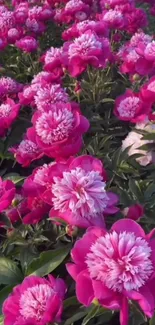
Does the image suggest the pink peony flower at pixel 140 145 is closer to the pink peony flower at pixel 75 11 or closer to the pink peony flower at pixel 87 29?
the pink peony flower at pixel 87 29

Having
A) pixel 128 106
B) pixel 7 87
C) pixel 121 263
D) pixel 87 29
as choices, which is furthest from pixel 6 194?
pixel 87 29

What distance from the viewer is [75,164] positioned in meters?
1.26

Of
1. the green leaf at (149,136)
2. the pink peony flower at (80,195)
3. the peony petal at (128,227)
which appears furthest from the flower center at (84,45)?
the peony petal at (128,227)

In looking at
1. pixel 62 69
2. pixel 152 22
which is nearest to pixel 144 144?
pixel 62 69

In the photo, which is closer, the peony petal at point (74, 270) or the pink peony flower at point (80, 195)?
the peony petal at point (74, 270)

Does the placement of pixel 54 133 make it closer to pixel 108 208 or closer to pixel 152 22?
pixel 108 208

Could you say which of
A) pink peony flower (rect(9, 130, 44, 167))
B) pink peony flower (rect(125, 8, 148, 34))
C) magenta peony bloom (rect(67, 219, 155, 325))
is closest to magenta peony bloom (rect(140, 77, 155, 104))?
pink peony flower (rect(9, 130, 44, 167))

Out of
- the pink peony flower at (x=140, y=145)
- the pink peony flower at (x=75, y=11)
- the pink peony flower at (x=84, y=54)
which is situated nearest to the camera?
the pink peony flower at (x=140, y=145)

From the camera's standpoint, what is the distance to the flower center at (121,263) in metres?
1.02

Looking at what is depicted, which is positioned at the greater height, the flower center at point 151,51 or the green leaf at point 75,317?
the flower center at point 151,51

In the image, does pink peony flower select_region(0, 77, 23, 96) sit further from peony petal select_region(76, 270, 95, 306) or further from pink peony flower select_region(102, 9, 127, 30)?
peony petal select_region(76, 270, 95, 306)

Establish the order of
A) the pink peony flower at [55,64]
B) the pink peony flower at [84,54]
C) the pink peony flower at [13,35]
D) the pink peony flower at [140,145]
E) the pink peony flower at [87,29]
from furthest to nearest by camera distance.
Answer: the pink peony flower at [13,35], the pink peony flower at [87,29], the pink peony flower at [55,64], the pink peony flower at [84,54], the pink peony flower at [140,145]

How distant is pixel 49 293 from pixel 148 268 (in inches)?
9.6

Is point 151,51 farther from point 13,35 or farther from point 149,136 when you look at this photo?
point 13,35
